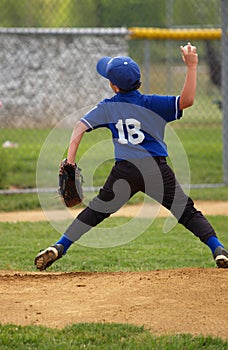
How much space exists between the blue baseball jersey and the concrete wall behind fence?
22.0 ft

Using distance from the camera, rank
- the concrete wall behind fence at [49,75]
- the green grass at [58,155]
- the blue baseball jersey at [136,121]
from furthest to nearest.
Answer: the concrete wall behind fence at [49,75]
the green grass at [58,155]
the blue baseball jersey at [136,121]

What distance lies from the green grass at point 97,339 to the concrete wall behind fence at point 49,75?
323 inches

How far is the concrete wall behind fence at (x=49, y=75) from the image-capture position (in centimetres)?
1255

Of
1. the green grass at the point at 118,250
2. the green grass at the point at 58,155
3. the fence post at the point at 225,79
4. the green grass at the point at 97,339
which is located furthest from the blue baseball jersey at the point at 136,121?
the fence post at the point at 225,79

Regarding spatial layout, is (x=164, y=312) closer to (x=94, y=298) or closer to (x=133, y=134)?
(x=94, y=298)

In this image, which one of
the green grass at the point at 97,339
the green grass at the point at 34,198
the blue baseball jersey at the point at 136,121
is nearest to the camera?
the green grass at the point at 97,339

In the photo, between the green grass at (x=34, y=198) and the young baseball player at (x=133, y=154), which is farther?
the green grass at (x=34, y=198)

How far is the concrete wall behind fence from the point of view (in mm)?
12555

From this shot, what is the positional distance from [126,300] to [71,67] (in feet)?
29.9

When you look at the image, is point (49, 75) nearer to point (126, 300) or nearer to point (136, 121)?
point (136, 121)

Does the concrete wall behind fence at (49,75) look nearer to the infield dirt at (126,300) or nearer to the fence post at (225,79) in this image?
the fence post at (225,79)

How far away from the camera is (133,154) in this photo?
5.22m

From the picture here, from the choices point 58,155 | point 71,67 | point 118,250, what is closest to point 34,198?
point 58,155

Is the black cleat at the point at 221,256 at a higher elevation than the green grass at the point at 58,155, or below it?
higher
